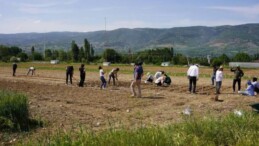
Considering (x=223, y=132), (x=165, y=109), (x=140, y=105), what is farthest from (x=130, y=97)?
(x=223, y=132)

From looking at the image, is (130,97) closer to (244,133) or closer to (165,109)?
(165,109)

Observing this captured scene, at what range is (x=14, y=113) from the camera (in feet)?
44.3

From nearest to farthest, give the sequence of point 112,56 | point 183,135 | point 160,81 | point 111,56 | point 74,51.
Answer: point 183,135 < point 160,81 < point 112,56 < point 111,56 < point 74,51

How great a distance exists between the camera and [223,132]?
7.65 metres

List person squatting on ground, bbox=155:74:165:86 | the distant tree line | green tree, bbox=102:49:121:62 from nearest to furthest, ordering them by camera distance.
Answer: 1. person squatting on ground, bbox=155:74:165:86
2. the distant tree line
3. green tree, bbox=102:49:121:62

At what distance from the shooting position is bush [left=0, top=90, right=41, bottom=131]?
13.2 meters

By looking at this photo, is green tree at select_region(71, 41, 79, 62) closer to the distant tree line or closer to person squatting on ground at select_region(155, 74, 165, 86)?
the distant tree line

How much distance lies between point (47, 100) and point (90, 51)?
126 metres

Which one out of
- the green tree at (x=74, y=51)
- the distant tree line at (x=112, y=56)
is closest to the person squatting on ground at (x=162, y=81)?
the distant tree line at (x=112, y=56)

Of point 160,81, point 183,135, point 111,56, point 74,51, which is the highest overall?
point 74,51

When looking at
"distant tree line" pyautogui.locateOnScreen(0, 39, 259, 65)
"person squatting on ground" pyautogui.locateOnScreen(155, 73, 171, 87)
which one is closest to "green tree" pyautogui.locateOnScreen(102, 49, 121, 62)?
"distant tree line" pyautogui.locateOnScreen(0, 39, 259, 65)

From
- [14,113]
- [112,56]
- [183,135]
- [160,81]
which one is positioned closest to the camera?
[183,135]

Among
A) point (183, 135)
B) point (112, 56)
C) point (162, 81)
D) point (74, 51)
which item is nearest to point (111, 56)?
point (112, 56)

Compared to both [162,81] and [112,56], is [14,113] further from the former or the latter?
[112,56]
